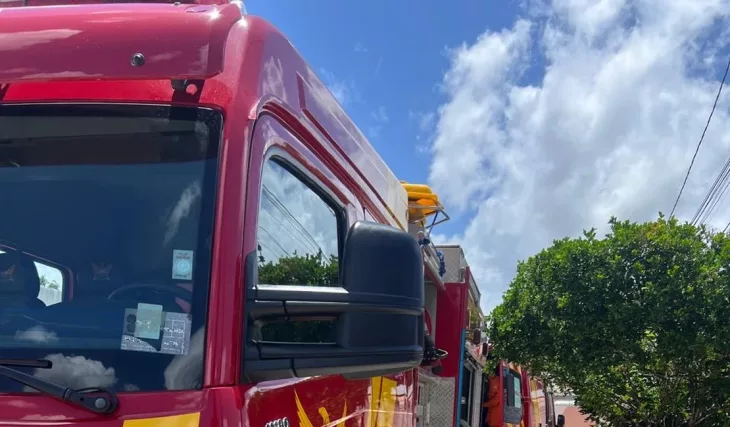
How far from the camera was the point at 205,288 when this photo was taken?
1.75 m

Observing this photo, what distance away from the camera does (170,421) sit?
1.60m

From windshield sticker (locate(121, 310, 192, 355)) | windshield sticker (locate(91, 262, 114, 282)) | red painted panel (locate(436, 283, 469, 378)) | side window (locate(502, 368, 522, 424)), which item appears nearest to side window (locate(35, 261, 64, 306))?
windshield sticker (locate(91, 262, 114, 282))

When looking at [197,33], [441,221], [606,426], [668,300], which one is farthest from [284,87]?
[606,426]

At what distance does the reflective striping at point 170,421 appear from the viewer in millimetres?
1586

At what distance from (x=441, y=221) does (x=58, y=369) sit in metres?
3.98

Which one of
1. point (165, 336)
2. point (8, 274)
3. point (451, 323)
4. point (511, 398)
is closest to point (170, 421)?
point (165, 336)

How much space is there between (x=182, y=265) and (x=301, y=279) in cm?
59

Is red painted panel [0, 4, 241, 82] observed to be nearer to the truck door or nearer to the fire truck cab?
the fire truck cab

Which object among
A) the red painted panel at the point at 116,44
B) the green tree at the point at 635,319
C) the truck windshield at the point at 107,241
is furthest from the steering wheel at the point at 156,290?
the green tree at the point at 635,319

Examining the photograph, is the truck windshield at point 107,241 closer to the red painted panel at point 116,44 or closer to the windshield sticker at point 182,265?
the windshield sticker at point 182,265

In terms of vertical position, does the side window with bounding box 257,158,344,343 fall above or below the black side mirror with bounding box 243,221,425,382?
above

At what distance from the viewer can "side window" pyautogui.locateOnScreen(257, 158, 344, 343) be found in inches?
79.8

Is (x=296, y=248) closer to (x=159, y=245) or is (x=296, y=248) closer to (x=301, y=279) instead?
(x=301, y=279)

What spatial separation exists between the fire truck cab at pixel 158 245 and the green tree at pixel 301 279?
0.04ft
